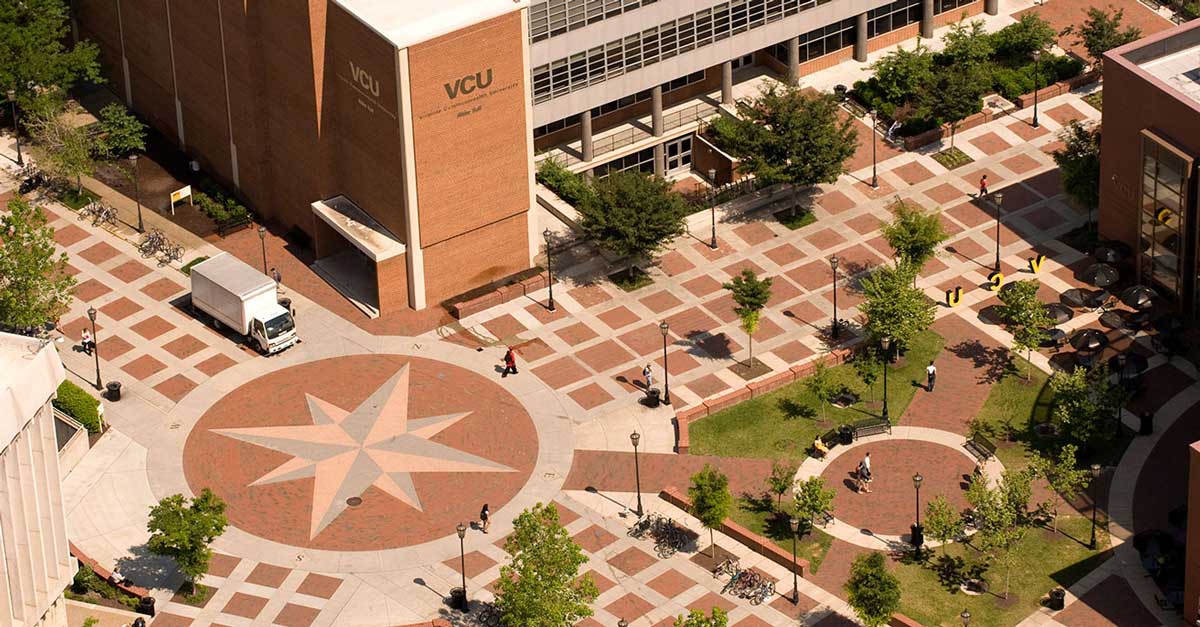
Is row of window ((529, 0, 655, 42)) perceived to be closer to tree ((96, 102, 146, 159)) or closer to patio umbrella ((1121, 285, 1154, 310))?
tree ((96, 102, 146, 159))

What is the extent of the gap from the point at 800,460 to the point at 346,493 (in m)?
18.9

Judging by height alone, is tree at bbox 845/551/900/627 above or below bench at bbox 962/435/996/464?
above

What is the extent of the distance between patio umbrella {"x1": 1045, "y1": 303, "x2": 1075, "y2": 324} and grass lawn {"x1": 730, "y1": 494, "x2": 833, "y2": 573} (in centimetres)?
1662

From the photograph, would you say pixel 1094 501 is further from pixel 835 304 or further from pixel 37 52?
pixel 37 52

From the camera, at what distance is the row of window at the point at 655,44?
113562 mm

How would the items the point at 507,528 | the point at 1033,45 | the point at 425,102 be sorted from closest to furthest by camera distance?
the point at 507,528 → the point at 425,102 → the point at 1033,45

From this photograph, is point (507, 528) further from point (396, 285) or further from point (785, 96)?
point (785, 96)

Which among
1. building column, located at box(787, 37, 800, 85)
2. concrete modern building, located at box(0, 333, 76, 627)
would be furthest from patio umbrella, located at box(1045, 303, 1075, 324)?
concrete modern building, located at box(0, 333, 76, 627)

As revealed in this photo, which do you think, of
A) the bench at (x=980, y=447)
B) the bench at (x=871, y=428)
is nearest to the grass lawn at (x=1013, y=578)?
the bench at (x=980, y=447)

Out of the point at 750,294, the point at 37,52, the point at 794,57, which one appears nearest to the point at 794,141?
the point at 750,294

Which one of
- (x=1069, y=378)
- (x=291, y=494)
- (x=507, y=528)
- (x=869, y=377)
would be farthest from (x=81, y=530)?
(x=1069, y=378)

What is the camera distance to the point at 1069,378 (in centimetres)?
9844

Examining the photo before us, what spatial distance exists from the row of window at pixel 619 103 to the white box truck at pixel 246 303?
1695 cm

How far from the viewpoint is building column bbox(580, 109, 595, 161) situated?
116 meters
